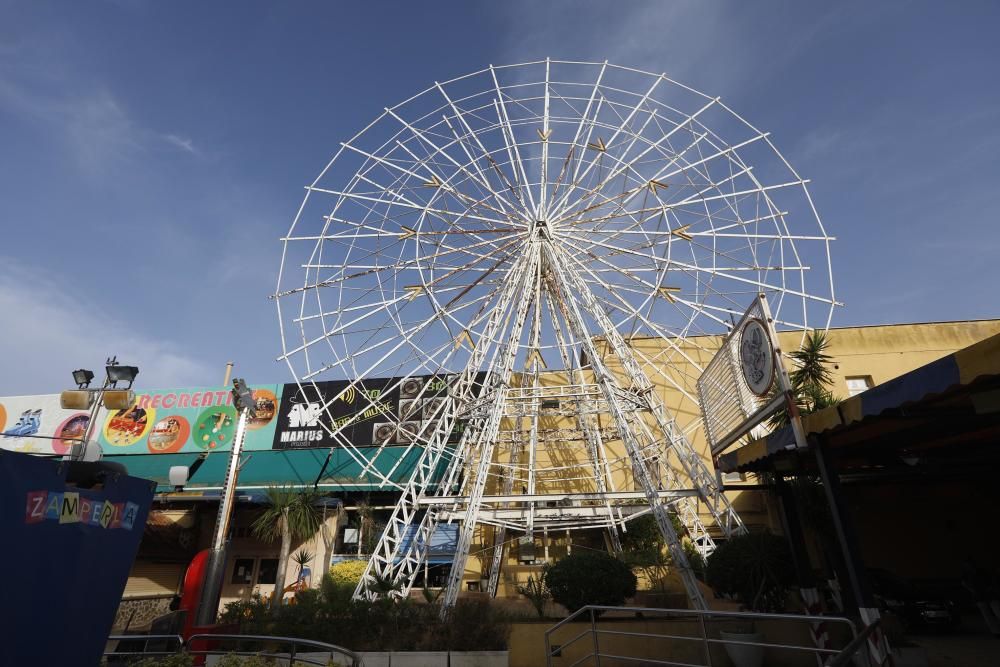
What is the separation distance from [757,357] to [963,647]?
20.2ft

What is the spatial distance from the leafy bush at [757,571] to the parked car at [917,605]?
7.11 feet

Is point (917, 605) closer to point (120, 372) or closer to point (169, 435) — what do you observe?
point (120, 372)

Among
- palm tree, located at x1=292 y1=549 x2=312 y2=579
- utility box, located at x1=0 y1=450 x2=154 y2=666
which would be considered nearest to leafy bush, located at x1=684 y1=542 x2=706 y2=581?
utility box, located at x1=0 y1=450 x2=154 y2=666

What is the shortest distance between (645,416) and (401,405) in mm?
10790

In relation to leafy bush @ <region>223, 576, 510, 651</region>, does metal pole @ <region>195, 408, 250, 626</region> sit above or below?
above

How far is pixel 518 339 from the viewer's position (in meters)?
17.3

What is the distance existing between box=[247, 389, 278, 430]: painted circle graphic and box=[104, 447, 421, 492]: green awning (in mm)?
1649

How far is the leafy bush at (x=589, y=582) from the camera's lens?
446 inches

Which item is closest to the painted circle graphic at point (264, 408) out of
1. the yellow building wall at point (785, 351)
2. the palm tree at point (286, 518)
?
the palm tree at point (286, 518)

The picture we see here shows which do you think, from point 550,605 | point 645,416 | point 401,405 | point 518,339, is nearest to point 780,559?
point 550,605

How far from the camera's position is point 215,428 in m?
27.4

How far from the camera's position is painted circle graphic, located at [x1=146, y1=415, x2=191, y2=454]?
27.5 metres

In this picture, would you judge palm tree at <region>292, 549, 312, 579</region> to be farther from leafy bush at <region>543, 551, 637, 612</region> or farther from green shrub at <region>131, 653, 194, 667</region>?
green shrub at <region>131, 653, 194, 667</region>

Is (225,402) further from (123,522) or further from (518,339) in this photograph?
(123,522)
